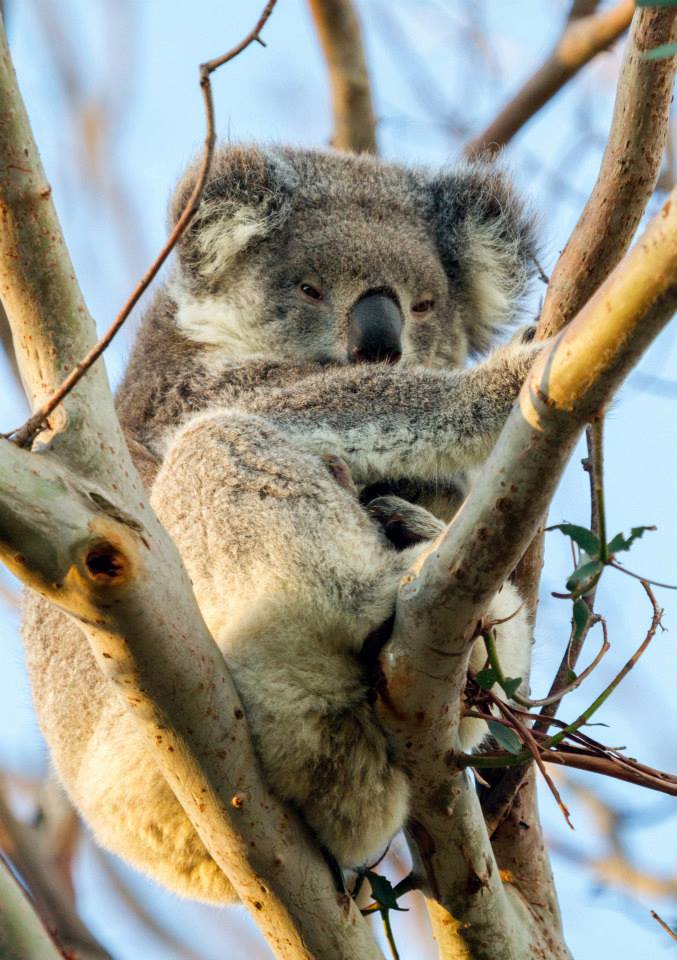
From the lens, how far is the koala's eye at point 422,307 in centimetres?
404

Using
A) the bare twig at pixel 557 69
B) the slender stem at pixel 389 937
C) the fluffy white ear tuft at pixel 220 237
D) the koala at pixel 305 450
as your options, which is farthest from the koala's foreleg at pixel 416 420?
the bare twig at pixel 557 69

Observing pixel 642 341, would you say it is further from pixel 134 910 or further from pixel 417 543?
pixel 134 910

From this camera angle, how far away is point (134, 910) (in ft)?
16.1

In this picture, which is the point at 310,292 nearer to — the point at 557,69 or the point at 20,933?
the point at 20,933

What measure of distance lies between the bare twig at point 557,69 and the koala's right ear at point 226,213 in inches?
66.0

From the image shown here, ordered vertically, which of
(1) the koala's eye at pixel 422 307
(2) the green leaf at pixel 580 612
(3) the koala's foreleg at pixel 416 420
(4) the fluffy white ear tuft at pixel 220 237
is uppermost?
(1) the koala's eye at pixel 422 307

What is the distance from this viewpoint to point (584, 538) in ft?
7.84

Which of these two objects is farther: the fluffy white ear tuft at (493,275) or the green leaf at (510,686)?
the fluffy white ear tuft at (493,275)

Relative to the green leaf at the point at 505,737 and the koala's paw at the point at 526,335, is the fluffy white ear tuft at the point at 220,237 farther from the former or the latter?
the green leaf at the point at 505,737

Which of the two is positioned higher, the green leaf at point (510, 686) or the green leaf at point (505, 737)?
the green leaf at point (510, 686)

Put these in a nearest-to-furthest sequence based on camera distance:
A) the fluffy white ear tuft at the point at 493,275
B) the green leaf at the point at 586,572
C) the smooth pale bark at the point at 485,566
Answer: the smooth pale bark at the point at 485,566, the green leaf at the point at 586,572, the fluffy white ear tuft at the point at 493,275

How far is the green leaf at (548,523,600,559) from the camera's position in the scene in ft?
7.82

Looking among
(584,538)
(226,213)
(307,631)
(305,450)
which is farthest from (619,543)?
(226,213)

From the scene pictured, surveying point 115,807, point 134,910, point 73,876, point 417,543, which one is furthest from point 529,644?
point 134,910
